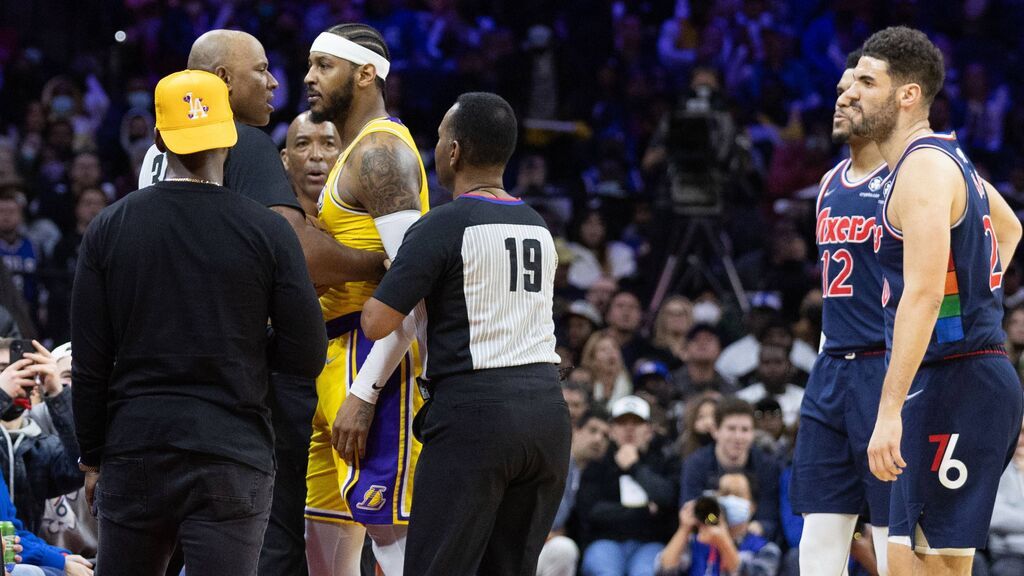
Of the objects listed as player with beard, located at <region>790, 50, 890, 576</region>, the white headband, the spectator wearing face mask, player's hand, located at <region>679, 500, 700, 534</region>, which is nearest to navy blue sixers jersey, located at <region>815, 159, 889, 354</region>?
player with beard, located at <region>790, 50, 890, 576</region>

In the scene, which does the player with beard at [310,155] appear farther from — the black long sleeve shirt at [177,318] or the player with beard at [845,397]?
the player with beard at [845,397]

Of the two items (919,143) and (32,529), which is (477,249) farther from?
(32,529)

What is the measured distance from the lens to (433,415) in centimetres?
A: 443

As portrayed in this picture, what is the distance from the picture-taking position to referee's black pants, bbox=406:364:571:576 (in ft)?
14.2

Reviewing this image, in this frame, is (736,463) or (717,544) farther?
(736,463)

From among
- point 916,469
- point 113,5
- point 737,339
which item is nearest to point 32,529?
point 916,469

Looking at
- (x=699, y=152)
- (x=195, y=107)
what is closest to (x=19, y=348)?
(x=195, y=107)

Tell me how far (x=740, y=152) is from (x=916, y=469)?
7.58 meters

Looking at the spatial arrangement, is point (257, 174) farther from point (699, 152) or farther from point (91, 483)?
point (699, 152)

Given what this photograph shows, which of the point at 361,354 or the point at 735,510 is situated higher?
the point at 361,354

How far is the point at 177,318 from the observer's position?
3.89m

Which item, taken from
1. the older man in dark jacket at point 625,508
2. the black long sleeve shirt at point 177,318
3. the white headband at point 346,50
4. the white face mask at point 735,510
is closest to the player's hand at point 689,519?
the white face mask at point 735,510

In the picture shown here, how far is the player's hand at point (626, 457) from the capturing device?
8544mm

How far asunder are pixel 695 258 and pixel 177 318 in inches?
330
